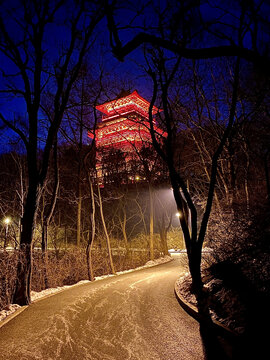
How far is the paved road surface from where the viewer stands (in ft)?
14.2

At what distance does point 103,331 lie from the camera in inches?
209

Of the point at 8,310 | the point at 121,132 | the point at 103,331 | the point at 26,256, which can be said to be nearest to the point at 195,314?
the point at 103,331

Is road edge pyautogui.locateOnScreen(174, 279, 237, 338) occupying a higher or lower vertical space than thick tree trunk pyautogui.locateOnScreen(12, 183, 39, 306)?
lower

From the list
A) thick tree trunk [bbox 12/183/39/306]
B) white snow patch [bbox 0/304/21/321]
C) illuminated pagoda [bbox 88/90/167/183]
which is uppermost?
illuminated pagoda [bbox 88/90/167/183]

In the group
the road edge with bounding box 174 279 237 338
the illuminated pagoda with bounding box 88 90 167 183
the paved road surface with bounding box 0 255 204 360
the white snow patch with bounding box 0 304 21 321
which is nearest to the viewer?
the paved road surface with bounding box 0 255 204 360

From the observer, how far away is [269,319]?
4.40 m

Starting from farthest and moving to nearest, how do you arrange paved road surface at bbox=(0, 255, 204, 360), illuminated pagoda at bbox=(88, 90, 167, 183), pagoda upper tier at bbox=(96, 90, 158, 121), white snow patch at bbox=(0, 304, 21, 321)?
pagoda upper tier at bbox=(96, 90, 158, 121) → illuminated pagoda at bbox=(88, 90, 167, 183) → white snow patch at bbox=(0, 304, 21, 321) → paved road surface at bbox=(0, 255, 204, 360)

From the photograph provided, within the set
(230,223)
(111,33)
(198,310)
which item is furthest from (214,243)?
(111,33)

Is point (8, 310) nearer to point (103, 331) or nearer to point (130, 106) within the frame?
point (103, 331)

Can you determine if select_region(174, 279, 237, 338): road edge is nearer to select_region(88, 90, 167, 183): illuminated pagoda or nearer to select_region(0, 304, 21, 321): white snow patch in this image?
select_region(0, 304, 21, 321): white snow patch

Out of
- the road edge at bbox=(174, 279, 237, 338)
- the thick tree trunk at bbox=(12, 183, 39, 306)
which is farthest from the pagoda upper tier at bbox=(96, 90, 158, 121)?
the road edge at bbox=(174, 279, 237, 338)

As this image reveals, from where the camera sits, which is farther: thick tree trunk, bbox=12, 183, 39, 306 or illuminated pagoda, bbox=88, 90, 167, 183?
illuminated pagoda, bbox=88, 90, 167, 183

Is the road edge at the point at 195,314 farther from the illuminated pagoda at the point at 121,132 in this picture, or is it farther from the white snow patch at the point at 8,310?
the illuminated pagoda at the point at 121,132

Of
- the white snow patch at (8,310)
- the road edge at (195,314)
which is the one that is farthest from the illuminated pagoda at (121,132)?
the road edge at (195,314)
